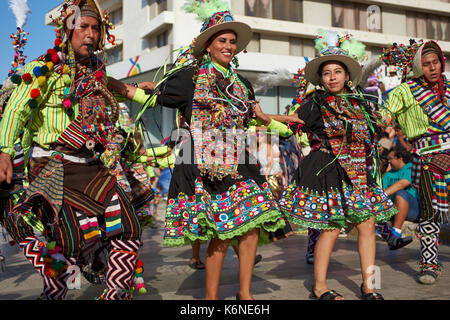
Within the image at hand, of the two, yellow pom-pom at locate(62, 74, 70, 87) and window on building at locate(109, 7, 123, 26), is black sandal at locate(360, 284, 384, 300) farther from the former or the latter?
window on building at locate(109, 7, 123, 26)

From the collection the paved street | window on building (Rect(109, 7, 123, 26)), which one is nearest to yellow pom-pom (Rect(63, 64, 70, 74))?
the paved street

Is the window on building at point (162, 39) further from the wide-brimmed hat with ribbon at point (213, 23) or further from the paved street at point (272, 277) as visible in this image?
the wide-brimmed hat with ribbon at point (213, 23)

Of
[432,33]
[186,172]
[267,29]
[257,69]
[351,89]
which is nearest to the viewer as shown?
[186,172]

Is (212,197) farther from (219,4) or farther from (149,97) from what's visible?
(219,4)

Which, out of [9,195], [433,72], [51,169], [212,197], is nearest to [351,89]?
[433,72]

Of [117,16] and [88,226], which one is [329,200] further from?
[117,16]

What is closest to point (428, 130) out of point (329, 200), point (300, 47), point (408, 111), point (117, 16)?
point (408, 111)

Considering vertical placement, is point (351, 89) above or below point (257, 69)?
below

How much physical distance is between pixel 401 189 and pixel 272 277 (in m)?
3.33

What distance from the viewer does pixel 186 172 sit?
3568 mm

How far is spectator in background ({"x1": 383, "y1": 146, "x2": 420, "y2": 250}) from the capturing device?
6794 mm

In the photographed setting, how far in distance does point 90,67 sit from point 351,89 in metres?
2.44

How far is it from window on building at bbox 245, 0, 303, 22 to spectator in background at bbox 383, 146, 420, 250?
18.9m

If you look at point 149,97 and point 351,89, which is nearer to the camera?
point 149,97
